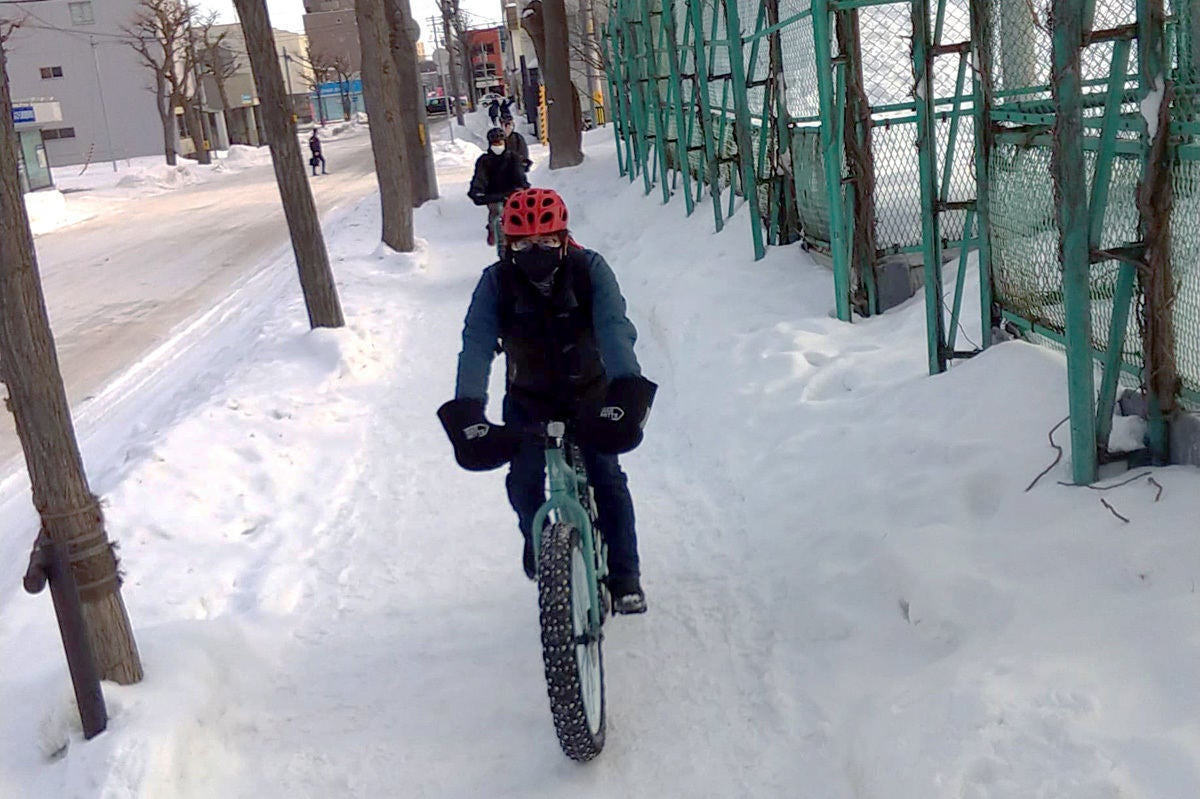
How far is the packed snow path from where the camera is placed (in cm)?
1216

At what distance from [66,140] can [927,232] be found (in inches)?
2441

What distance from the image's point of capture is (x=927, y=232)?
19.0ft

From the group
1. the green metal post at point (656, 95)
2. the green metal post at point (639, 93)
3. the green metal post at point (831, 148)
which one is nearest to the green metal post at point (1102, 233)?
the green metal post at point (831, 148)

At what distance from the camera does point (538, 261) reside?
3.77 meters

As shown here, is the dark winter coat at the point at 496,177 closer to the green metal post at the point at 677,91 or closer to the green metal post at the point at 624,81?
the green metal post at the point at 677,91

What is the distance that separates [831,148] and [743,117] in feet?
8.42

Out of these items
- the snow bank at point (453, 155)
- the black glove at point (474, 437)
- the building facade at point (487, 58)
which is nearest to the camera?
the black glove at point (474, 437)

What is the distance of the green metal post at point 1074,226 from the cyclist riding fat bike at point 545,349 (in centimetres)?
158

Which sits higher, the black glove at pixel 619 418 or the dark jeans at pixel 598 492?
the black glove at pixel 619 418

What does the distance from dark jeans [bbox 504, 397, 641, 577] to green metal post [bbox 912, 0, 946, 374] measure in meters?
2.33

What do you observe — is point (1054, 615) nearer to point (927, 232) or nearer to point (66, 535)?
point (927, 232)

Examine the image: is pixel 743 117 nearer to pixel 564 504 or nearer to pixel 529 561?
pixel 529 561

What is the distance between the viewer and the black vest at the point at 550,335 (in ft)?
12.7

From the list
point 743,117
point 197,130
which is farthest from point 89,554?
point 197,130
